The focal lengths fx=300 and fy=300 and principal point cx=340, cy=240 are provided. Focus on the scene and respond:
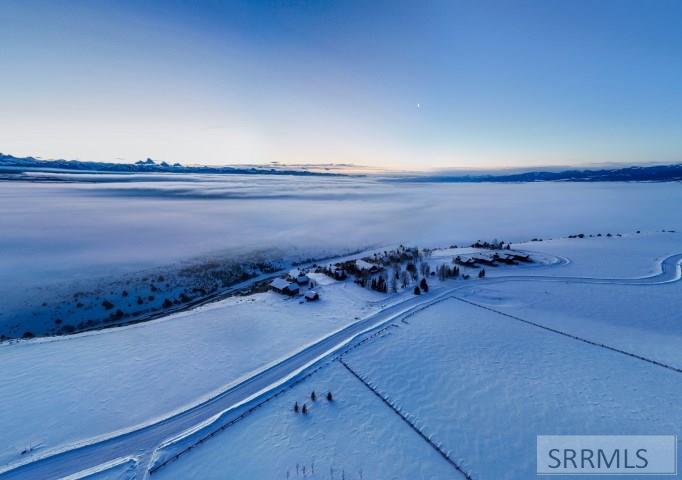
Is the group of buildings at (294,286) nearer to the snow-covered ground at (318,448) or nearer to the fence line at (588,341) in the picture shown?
the snow-covered ground at (318,448)

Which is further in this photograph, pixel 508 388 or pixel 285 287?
pixel 285 287

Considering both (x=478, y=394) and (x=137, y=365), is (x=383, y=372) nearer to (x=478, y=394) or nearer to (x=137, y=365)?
(x=478, y=394)

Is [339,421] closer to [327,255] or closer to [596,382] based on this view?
[596,382]

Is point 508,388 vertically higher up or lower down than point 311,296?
lower down

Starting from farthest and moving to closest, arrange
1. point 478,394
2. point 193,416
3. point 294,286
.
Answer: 1. point 294,286
2. point 478,394
3. point 193,416

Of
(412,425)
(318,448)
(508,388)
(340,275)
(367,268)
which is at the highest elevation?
(367,268)

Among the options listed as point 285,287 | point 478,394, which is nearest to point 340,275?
point 285,287

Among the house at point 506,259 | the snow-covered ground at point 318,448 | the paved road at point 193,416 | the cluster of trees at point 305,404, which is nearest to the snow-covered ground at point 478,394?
the snow-covered ground at point 318,448

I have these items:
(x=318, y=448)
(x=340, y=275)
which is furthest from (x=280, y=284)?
(x=318, y=448)

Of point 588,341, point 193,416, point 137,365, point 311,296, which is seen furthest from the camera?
point 311,296

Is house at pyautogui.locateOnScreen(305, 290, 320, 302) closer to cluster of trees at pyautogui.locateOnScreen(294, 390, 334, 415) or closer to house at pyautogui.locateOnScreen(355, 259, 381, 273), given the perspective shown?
house at pyautogui.locateOnScreen(355, 259, 381, 273)
